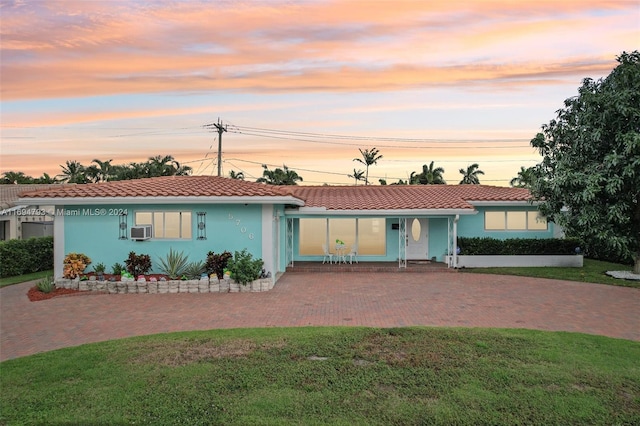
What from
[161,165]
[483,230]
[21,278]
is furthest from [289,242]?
[161,165]

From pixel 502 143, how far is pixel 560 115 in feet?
71.9

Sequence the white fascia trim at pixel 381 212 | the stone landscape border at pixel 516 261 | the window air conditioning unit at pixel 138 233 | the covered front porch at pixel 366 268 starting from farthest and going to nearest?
the stone landscape border at pixel 516 261
the white fascia trim at pixel 381 212
the covered front porch at pixel 366 268
the window air conditioning unit at pixel 138 233

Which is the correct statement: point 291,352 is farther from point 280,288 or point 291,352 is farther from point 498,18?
point 498,18

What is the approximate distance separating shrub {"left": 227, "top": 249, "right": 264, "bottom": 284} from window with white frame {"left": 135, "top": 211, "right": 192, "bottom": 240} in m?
2.06

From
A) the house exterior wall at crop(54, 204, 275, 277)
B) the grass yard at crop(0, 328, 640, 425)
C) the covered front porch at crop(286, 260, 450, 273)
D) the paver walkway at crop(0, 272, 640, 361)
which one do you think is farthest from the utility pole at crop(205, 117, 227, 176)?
the grass yard at crop(0, 328, 640, 425)

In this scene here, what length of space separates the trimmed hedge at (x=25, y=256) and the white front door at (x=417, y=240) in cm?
1522

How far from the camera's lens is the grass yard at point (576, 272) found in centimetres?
1706

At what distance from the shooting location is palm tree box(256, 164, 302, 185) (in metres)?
45.0

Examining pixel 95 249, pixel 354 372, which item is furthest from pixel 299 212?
pixel 354 372

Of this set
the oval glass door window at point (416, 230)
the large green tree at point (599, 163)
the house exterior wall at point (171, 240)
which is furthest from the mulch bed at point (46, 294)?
the large green tree at point (599, 163)

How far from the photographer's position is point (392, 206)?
66.0 feet

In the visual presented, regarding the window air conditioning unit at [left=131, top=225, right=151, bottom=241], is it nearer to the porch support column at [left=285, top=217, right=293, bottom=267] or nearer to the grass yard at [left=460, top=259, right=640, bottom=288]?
the porch support column at [left=285, top=217, right=293, bottom=267]

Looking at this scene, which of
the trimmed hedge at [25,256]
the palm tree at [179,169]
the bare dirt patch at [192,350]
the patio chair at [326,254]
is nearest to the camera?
the bare dirt patch at [192,350]

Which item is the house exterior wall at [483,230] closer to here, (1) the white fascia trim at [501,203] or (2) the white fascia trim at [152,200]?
(1) the white fascia trim at [501,203]
